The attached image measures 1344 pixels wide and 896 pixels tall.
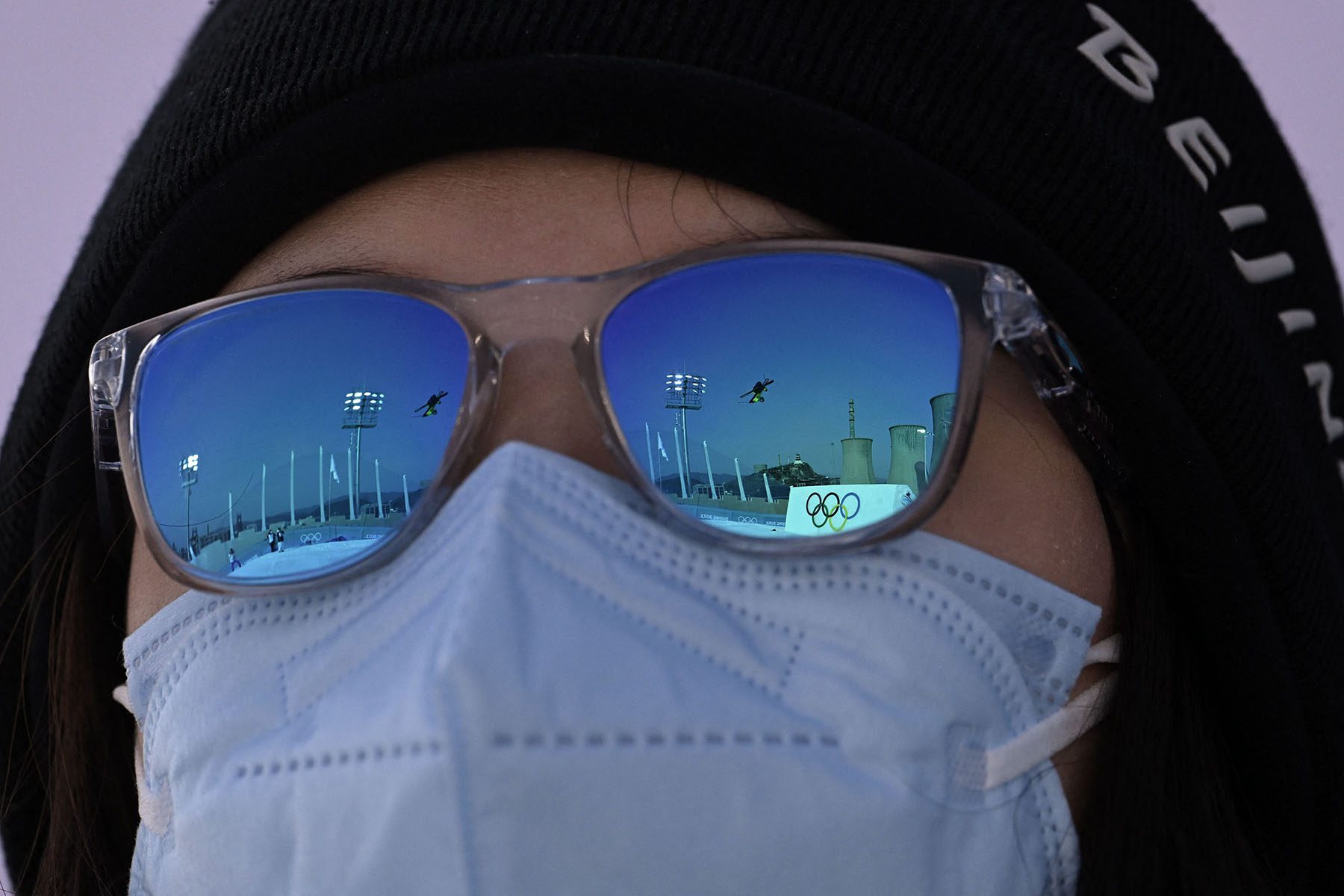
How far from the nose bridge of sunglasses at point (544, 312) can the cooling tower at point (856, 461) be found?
0.26 m

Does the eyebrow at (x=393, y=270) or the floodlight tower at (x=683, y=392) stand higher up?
the eyebrow at (x=393, y=270)

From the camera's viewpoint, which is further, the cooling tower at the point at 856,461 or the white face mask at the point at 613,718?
the cooling tower at the point at 856,461

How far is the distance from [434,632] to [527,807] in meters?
0.16

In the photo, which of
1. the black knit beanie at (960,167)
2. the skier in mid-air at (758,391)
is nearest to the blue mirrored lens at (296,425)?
the black knit beanie at (960,167)

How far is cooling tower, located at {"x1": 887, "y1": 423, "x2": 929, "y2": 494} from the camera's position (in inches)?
36.5

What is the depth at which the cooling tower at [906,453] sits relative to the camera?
36.5 inches

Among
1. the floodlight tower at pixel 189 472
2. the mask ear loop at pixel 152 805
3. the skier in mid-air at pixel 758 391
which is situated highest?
the skier in mid-air at pixel 758 391

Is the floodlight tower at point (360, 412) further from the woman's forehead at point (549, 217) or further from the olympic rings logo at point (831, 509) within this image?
the olympic rings logo at point (831, 509)

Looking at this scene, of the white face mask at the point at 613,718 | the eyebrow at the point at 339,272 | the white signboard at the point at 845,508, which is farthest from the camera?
the eyebrow at the point at 339,272

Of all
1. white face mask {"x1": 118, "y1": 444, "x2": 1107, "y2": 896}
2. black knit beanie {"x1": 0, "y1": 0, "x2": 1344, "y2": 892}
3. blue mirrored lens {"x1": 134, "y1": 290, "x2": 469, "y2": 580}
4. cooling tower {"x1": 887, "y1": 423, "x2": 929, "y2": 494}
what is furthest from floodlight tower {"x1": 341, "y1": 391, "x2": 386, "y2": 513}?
cooling tower {"x1": 887, "y1": 423, "x2": 929, "y2": 494}

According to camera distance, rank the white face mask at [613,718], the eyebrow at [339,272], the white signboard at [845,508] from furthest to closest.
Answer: the eyebrow at [339,272]
the white signboard at [845,508]
the white face mask at [613,718]

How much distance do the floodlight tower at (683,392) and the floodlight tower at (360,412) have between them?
0.93 feet

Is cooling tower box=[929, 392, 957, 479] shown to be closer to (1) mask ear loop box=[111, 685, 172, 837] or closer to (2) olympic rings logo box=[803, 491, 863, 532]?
(2) olympic rings logo box=[803, 491, 863, 532]

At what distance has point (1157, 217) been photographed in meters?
1.06
